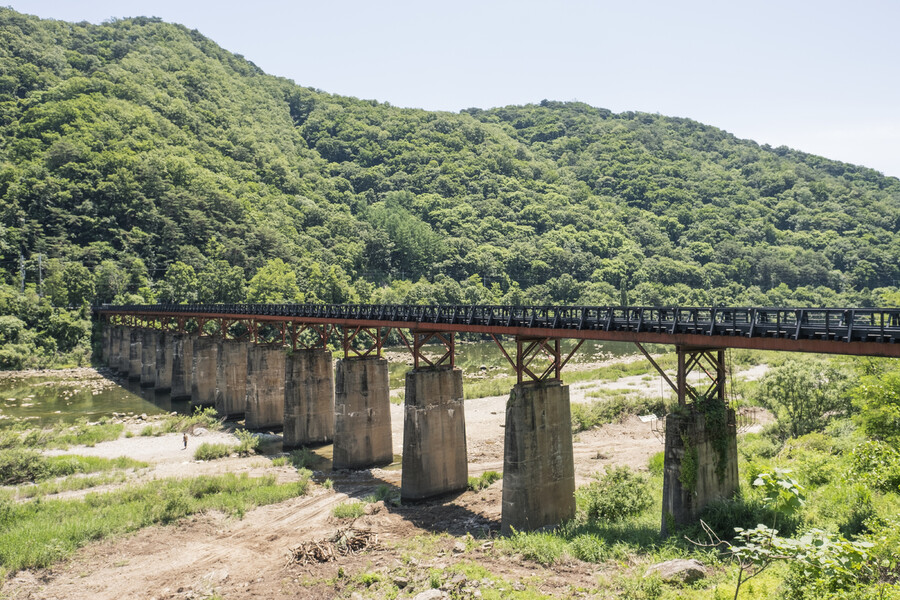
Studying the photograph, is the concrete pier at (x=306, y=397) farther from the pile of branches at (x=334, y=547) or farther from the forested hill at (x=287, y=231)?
the forested hill at (x=287, y=231)

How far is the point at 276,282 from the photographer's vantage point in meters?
A: 113

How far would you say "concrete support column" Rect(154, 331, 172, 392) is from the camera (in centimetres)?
6875

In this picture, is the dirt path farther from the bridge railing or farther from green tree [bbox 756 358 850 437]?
the bridge railing

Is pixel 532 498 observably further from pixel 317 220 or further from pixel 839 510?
pixel 317 220

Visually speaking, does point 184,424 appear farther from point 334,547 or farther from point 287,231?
point 287,231

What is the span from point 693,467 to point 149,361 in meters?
71.0

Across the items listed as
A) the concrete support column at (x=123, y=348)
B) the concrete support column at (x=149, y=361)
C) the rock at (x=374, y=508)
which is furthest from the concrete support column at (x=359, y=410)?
the concrete support column at (x=123, y=348)

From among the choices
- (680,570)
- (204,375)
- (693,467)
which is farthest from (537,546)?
(204,375)

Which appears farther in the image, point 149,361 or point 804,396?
point 149,361

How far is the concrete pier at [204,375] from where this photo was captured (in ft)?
188

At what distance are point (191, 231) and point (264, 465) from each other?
348 feet

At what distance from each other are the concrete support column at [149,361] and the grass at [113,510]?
46356 millimetres

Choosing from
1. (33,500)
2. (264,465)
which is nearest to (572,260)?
(264,465)

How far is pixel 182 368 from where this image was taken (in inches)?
2506
